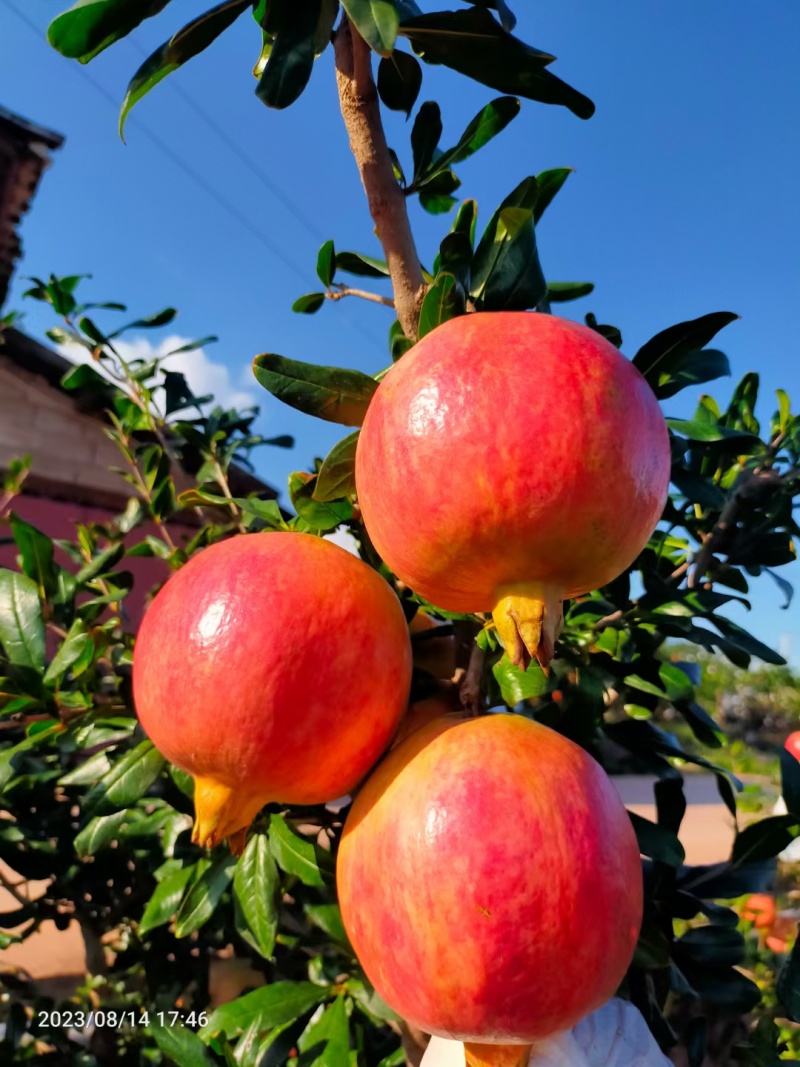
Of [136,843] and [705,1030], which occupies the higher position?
[705,1030]

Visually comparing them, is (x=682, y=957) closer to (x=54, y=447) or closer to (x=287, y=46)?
(x=287, y=46)

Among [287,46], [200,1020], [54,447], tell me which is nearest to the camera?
[287,46]

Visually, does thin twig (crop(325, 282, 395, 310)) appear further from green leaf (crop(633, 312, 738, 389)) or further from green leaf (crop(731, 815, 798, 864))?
green leaf (crop(731, 815, 798, 864))

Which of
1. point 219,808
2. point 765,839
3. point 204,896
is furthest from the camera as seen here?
point 765,839

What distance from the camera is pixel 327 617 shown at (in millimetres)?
577

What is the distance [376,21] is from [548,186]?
0.81ft

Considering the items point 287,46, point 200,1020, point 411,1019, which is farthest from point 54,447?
point 411,1019

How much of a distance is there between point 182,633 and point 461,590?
0.23m

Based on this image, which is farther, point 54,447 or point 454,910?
point 54,447

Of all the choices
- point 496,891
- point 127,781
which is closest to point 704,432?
point 496,891

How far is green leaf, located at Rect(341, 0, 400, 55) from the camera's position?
1.73 ft

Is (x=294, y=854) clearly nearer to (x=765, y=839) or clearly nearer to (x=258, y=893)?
(x=258, y=893)

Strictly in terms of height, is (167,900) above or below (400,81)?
below

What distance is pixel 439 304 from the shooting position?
61 cm
